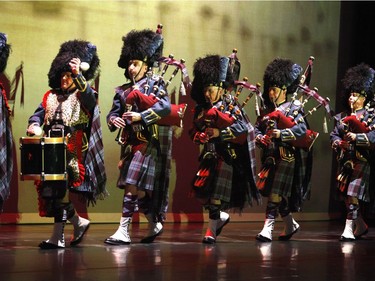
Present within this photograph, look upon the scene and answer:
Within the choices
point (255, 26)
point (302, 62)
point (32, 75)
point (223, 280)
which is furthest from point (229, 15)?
point (223, 280)

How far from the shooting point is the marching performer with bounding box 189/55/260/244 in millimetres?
6562

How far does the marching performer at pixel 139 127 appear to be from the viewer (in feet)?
20.0

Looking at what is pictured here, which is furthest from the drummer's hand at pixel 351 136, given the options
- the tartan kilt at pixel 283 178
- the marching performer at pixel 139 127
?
the marching performer at pixel 139 127

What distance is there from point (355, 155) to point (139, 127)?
223 cm

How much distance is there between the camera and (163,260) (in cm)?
513

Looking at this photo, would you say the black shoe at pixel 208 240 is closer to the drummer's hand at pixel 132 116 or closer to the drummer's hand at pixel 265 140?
the drummer's hand at pixel 265 140

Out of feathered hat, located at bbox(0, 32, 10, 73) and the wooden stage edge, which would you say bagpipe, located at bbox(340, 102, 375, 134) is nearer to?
the wooden stage edge

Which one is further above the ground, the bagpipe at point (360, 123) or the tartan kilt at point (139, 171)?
the bagpipe at point (360, 123)

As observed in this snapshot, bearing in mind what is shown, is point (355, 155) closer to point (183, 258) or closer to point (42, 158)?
point (183, 258)

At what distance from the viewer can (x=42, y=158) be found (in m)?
5.39

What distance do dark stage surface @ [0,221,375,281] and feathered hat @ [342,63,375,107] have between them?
134cm

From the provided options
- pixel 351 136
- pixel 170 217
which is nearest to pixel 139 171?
pixel 351 136

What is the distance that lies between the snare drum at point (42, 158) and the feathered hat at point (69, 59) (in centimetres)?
72

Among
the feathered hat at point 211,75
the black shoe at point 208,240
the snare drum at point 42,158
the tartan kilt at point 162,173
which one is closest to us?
the snare drum at point 42,158
